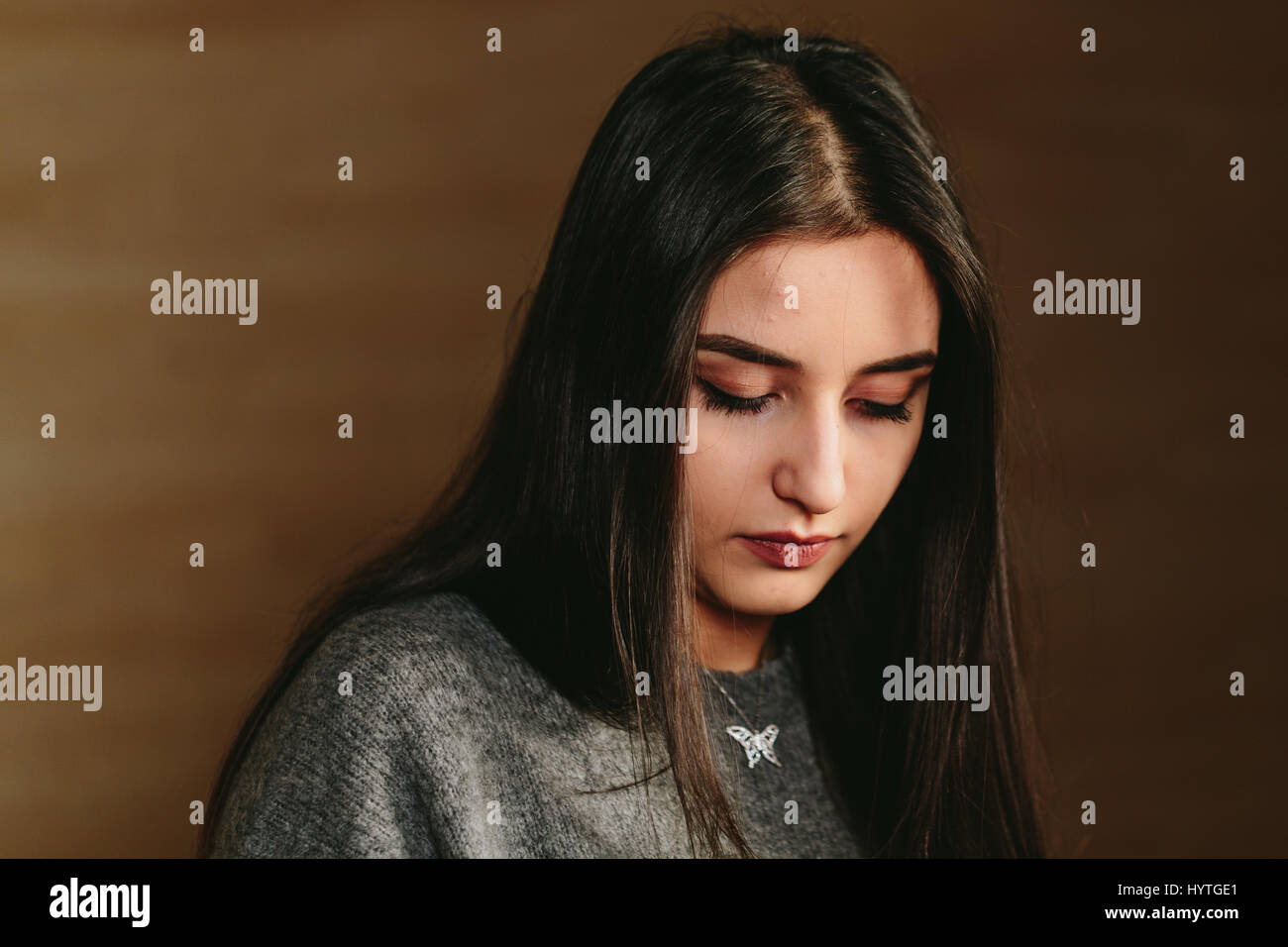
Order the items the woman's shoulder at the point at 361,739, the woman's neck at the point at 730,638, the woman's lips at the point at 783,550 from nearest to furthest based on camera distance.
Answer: the woman's shoulder at the point at 361,739
the woman's lips at the point at 783,550
the woman's neck at the point at 730,638

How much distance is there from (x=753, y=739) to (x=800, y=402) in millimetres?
405

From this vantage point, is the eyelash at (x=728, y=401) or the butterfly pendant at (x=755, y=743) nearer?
the eyelash at (x=728, y=401)

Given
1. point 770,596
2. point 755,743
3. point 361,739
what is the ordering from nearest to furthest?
point 361,739
point 770,596
point 755,743

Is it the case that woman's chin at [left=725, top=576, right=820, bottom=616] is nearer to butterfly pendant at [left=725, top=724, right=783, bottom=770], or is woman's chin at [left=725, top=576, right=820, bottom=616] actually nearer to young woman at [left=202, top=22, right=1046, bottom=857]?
young woman at [left=202, top=22, right=1046, bottom=857]

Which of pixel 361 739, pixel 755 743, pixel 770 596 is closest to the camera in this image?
pixel 361 739

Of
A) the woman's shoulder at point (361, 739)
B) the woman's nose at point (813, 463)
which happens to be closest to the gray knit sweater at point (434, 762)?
the woman's shoulder at point (361, 739)

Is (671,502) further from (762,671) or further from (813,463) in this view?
(762,671)

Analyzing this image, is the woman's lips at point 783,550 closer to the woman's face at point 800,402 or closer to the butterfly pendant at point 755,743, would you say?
the woman's face at point 800,402

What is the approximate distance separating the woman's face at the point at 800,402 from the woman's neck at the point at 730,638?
0.32ft

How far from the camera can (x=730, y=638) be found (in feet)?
4.33

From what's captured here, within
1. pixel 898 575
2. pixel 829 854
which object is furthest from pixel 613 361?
pixel 829 854

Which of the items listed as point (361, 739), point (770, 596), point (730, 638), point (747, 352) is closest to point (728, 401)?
point (747, 352)

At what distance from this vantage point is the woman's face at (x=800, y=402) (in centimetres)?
108
